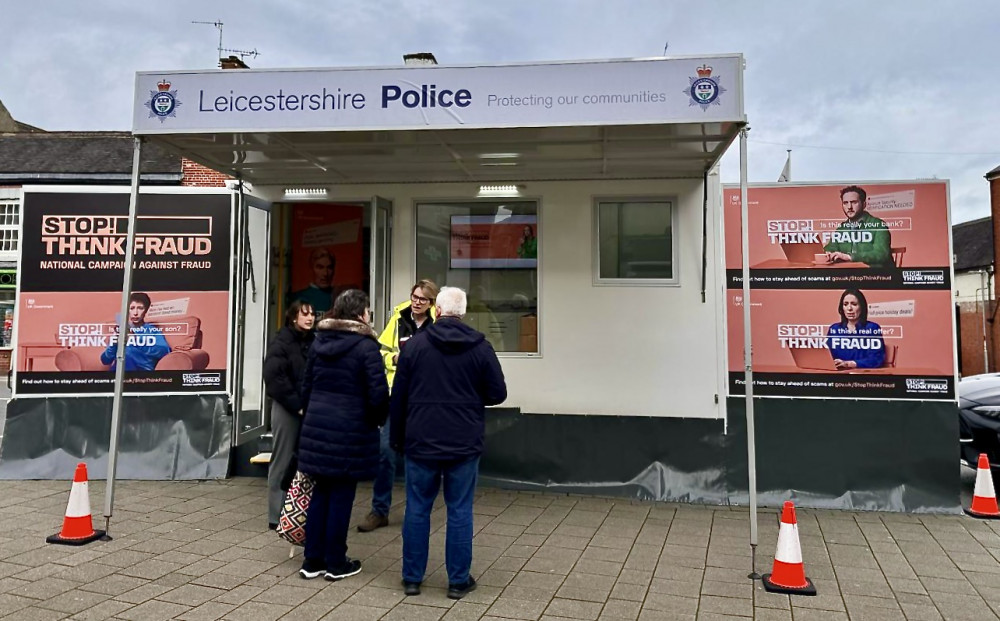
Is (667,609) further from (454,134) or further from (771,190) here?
(771,190)

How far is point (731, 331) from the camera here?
6.52 metres

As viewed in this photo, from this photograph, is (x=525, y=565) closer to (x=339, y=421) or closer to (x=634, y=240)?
(x=339, y=421)

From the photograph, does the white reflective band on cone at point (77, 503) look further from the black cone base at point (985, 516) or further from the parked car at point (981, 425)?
the parked car at point (981, 425)

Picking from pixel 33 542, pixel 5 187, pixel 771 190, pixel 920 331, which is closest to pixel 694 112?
pixel 771 190

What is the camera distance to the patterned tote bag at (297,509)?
14.5 feet

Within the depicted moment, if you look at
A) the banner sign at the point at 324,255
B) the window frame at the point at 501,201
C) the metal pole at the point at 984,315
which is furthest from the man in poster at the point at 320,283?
the metal pole at the point at 984,315

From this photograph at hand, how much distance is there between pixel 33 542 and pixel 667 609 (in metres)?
4.51

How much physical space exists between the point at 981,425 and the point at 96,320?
9.09 m

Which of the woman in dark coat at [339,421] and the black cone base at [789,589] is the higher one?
the woman in dark coat at [339,421]

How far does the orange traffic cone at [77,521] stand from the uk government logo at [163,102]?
2607 mm

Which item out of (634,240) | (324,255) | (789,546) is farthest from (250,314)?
(789,546)

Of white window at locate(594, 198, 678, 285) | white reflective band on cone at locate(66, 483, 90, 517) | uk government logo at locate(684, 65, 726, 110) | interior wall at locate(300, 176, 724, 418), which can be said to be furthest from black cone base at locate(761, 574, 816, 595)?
white reflective band on cone at locate(66, 483, 90, 517)

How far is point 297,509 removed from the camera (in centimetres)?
442

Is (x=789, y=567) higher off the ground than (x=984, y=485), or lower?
lower
